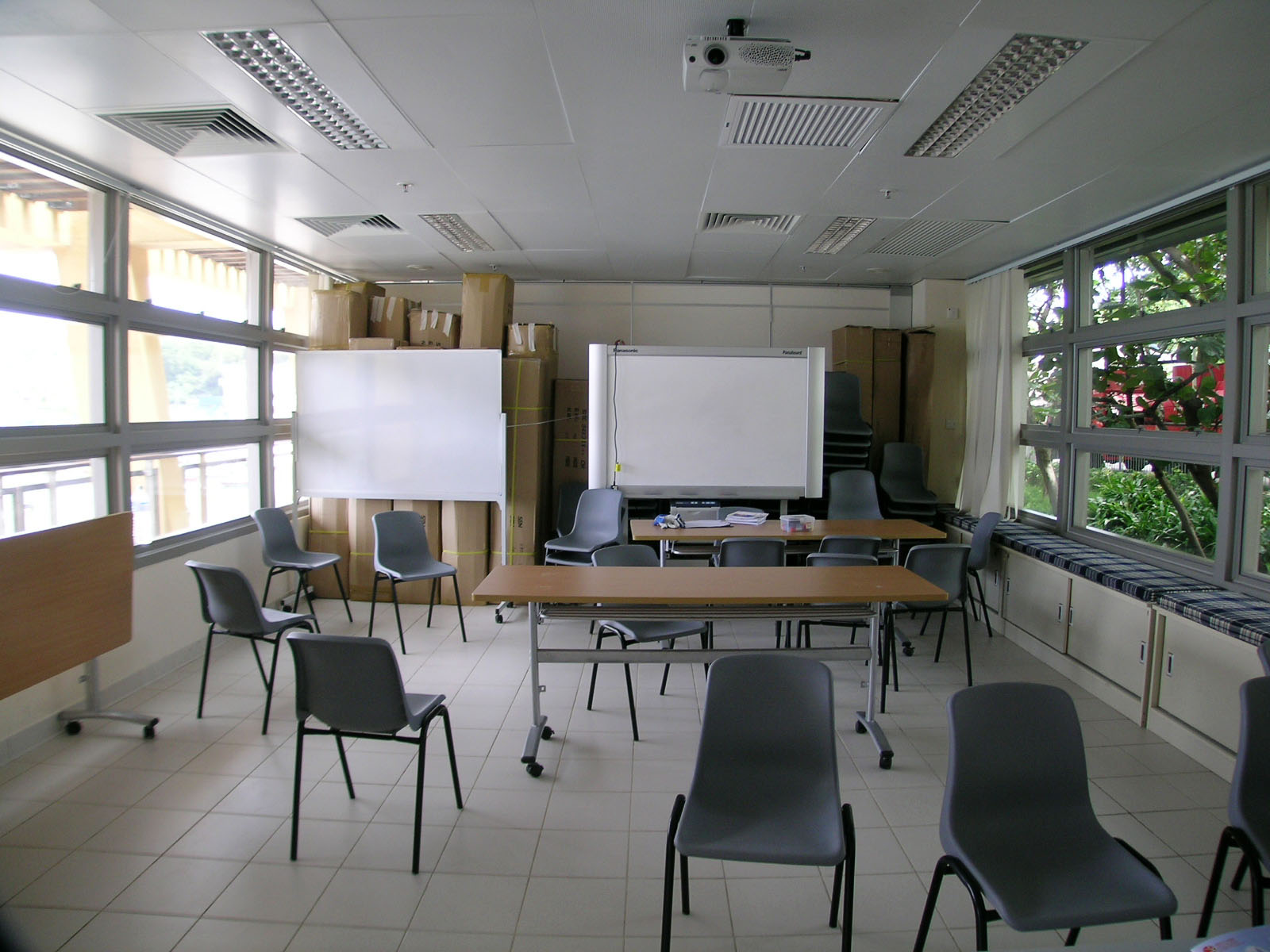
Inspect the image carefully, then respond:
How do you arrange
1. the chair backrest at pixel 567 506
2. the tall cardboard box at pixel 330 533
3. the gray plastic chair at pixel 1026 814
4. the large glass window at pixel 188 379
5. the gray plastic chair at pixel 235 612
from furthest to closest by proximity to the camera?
the chair backrest at pixel 567 506
the tall cardboard box at pixel 330 533
the large glass window at pixel 188 379
the gray plastic chair at pixel 235 612
the gray plastic chair at pixel 1026 814

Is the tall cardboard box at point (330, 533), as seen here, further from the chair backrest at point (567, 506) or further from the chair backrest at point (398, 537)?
the chair backrest at point (567, 506)

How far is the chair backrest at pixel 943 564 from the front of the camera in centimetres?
409

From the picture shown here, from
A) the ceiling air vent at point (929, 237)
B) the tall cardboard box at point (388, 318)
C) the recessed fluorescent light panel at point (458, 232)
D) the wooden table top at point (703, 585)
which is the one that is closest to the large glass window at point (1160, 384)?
the ceiling air vent at point (929, 237)

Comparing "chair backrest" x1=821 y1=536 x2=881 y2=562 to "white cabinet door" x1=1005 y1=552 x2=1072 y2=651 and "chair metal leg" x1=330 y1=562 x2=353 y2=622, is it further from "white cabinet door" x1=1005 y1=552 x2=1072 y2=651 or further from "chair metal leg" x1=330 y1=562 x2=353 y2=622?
"chair metal leg" x1=330 y1=562 x2=353 y2=622

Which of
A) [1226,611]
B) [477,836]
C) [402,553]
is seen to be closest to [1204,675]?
[1226,611]

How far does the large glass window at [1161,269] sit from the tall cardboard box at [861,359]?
1798 mm

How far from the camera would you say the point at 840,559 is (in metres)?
4.33

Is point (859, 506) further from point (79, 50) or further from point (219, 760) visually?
point (79, 50)

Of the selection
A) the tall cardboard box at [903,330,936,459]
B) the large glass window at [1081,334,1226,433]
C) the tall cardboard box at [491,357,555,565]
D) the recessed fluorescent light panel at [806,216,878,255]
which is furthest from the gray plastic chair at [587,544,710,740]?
the tall cardboard box at [903,330,936,459]

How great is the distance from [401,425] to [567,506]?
1576 mm

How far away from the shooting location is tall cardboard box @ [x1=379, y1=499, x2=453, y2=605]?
5.81m

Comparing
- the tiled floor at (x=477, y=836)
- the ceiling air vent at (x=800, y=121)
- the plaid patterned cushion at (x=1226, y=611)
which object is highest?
the ceiling air vent at (x=800, y=121)

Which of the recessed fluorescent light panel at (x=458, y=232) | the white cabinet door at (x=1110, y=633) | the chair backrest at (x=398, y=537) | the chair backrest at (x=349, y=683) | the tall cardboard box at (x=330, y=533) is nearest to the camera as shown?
the chair backrest at (x=349, y=683)

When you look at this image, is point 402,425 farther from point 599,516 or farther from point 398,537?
point 599,516
